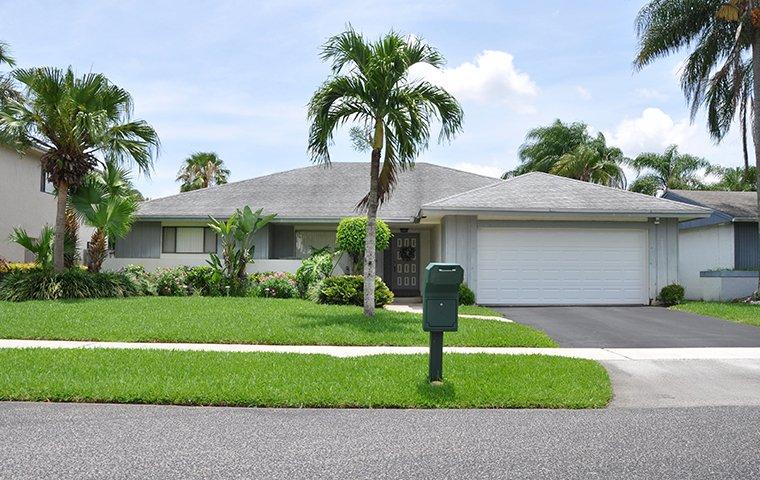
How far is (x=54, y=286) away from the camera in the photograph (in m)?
16.5

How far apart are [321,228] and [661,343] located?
1329cm


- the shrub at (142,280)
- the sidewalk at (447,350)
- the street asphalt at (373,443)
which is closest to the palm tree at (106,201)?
the shrub at (142,280)

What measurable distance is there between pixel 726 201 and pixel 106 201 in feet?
73.1

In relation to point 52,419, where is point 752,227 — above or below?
above

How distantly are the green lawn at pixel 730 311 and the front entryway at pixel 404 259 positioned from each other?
8842 mm

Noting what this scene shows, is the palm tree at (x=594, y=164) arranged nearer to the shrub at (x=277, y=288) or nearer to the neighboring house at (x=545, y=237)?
the neighboring house at (x=545, y=237)

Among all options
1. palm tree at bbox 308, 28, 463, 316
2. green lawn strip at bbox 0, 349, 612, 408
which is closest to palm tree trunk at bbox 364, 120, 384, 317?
palm tree at bbox 308, 28, 463, 316

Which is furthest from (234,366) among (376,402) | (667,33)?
(667,33)

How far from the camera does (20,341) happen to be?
10539 millimetres

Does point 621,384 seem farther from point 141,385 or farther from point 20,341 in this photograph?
point 20,341

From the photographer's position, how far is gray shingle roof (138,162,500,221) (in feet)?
70.6

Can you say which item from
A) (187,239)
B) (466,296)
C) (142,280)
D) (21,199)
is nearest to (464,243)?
(466,296)

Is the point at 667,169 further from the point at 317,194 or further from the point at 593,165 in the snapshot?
the point at 317,194

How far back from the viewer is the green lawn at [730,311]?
14646mm
